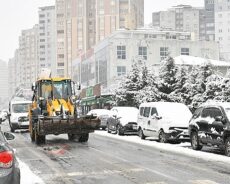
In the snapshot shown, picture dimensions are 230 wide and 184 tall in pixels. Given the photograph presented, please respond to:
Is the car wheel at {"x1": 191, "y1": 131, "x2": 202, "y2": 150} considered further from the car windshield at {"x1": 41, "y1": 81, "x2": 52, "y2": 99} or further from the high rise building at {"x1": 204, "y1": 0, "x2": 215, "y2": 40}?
the high rise building at {"x1": 204, "y1": 0, "x2": 215, "y2": 40}

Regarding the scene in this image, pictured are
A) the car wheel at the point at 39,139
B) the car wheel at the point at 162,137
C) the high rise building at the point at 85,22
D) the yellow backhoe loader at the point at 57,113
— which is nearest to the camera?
the yellow backhoe loader at the point at 57,113

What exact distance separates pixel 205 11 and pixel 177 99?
166823 mm

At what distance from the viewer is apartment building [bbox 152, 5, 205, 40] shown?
193 metres

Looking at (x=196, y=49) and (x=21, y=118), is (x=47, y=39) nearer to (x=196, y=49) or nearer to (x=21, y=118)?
(x=196, y=49)

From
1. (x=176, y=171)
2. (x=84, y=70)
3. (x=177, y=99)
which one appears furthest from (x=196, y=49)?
(x=176, y=171)

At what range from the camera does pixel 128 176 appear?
1151cm

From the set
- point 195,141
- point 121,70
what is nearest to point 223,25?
point 121,70

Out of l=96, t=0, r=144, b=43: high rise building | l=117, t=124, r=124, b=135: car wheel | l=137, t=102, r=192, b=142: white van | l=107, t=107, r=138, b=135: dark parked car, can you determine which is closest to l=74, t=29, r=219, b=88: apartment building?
l=107, t=107, r=138, b=135: dark parked car

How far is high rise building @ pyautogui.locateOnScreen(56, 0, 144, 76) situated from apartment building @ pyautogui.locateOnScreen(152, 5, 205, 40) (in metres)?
37.9

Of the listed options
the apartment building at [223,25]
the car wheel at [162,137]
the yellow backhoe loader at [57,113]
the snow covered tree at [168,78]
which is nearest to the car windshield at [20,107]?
the snow covered tree at [168,78]

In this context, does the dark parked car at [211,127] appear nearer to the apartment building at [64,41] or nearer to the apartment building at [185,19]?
the apartment building at [64,41]

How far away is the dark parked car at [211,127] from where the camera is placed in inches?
631

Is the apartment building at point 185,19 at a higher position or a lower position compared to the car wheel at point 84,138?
higher

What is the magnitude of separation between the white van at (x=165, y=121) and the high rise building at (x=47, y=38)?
157 m
